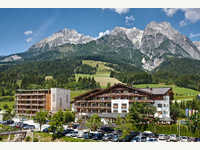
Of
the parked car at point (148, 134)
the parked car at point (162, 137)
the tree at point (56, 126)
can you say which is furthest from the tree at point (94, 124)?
the parked car at point (162, 137)

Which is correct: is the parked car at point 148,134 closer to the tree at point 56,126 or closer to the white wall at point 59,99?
the tree at point 56,126

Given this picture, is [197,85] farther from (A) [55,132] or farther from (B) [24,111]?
(A) [55,132]

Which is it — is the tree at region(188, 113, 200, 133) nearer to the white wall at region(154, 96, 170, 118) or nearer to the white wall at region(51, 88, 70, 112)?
the white wall at region(154, 96, 170, 118)

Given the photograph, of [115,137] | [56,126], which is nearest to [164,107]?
[115,137]

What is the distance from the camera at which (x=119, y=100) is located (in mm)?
59938

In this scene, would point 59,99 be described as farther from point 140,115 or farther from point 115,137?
point 115,137

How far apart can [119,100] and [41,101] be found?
3483 cm

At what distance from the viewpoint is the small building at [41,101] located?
81250 millimetres

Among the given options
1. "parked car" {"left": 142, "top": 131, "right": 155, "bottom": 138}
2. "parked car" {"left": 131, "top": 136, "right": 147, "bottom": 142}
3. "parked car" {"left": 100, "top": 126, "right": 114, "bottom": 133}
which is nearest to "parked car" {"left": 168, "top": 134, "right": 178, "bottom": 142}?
"parked car" {"left": 142, "top": 131, "right": 155, "bottom": 138}

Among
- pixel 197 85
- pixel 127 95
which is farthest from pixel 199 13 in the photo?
pixel 197 85

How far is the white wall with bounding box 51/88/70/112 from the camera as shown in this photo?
81.1 m

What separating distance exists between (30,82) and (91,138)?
11534 cm

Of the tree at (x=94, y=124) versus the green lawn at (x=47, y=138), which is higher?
the tree at (x=94, y=124)

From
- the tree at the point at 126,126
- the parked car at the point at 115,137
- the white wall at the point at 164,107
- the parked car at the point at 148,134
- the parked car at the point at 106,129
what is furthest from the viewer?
the white wall at the point at 164,107
